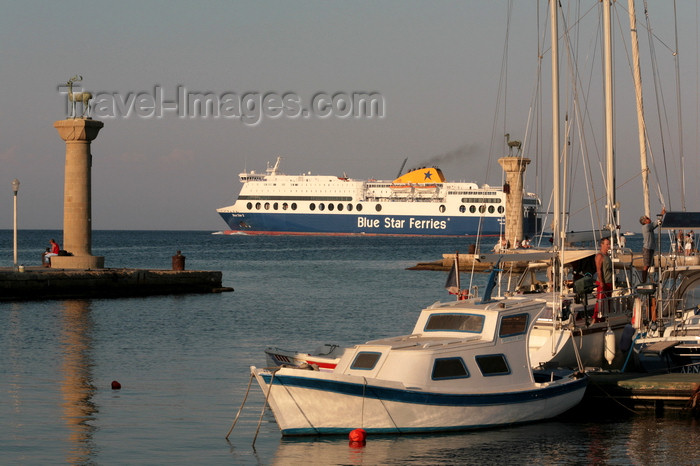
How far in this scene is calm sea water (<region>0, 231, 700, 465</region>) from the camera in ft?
51.8

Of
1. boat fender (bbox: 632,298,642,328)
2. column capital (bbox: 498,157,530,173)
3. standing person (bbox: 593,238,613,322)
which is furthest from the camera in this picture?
column capital (bbox: 498,157,530,173)

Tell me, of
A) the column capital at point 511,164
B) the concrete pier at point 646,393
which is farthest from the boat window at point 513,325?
the column capital at point 511,164

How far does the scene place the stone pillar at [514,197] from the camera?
75.9m

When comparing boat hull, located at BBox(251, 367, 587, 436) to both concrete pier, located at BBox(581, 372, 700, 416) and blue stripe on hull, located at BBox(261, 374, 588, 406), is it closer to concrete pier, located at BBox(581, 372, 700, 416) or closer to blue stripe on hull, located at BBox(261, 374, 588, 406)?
blue stripe on hull, located at BBox(261, 374, 588, 406)

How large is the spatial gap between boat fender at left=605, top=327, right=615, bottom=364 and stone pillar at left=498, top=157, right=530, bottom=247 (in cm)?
5474

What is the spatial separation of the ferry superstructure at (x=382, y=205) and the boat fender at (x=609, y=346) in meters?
128

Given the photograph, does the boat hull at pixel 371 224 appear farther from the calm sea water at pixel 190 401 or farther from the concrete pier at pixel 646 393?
the concrete pier at pixel 646 393

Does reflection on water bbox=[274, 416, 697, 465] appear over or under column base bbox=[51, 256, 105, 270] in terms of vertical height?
under

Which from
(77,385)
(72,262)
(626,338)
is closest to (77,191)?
(72,262)

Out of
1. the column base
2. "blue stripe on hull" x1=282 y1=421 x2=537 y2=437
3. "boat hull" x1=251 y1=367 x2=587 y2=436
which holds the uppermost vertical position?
the column base

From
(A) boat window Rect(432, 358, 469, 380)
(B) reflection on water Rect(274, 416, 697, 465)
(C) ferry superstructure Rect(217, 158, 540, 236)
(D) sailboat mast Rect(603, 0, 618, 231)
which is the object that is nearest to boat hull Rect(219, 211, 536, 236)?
(C) ferry superstructure Rect(217, 158, 540, 236)

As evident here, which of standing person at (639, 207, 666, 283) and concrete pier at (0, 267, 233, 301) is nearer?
standing person at (639, 207, 666, 283)

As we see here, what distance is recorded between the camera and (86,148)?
43938 mm

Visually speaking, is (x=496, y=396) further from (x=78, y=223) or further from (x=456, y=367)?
(x=78, y=223)
